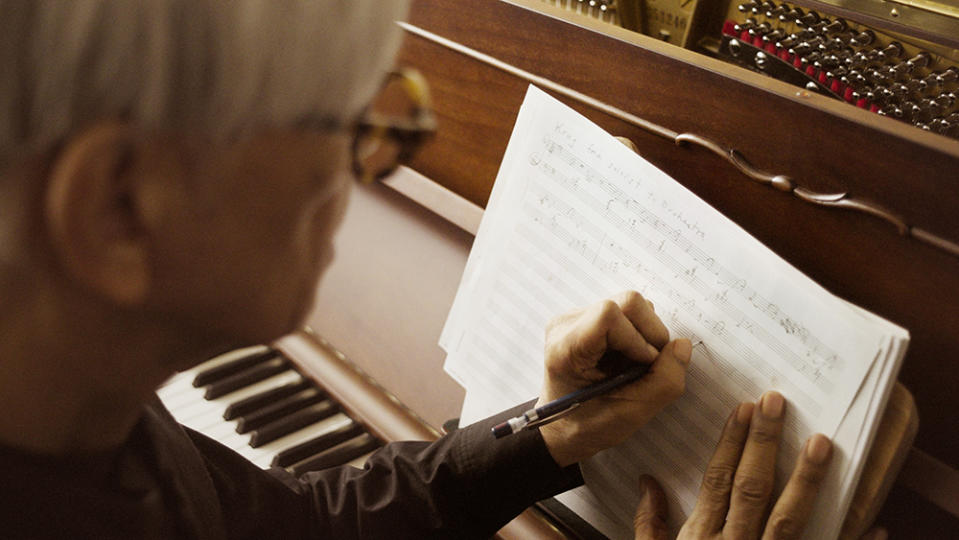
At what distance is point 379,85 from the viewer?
0.52m

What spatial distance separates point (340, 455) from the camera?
120cm

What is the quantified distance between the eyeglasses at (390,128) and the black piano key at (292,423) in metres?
0.68

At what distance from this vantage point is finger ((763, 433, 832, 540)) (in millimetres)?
749

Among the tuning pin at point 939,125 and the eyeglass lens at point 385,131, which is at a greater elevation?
the tuning pin at point 939,125

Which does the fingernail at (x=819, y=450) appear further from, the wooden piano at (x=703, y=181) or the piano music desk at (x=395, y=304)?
the piano music desk at (x=395, y=304)

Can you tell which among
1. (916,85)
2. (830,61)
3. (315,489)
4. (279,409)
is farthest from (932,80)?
(279,409)

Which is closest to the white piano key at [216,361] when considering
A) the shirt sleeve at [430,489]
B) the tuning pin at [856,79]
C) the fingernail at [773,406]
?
the shirt sleeve at [430,489]

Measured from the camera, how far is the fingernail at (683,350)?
83 cm

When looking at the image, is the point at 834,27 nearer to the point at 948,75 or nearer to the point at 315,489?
the point at 948,75

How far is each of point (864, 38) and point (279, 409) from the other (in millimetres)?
926

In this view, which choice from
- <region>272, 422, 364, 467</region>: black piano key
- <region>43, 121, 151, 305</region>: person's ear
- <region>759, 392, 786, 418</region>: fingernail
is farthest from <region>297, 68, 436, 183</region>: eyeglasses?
<region>272, 422, 364, 467</region>: black piano key

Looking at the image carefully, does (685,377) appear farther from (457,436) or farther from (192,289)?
(192,289)

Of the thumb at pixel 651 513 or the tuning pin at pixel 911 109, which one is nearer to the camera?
the thumb at pixel 651 513

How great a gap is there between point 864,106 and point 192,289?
0.84m
